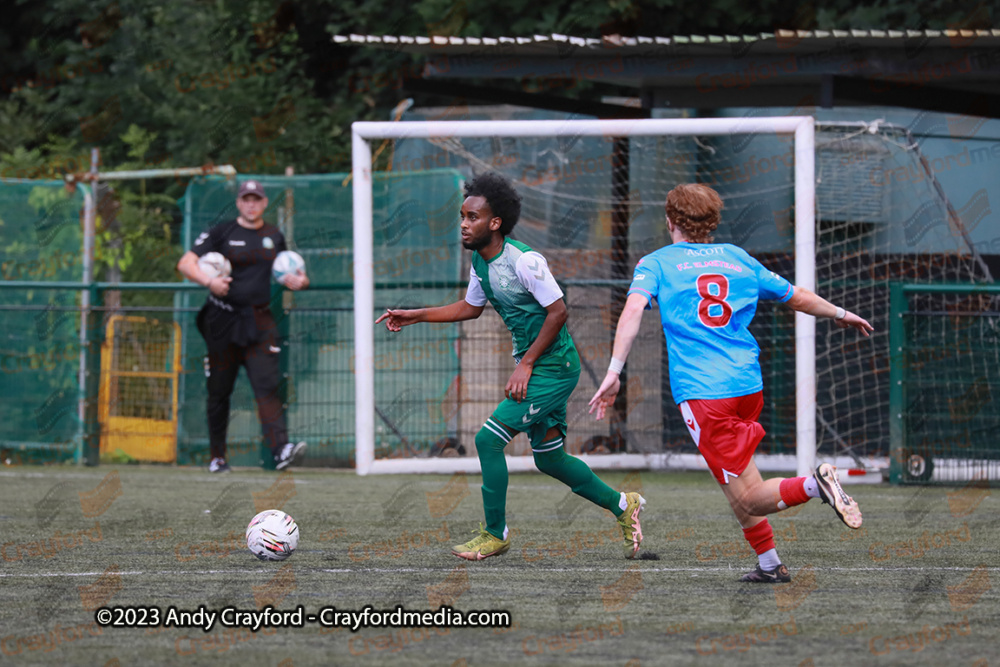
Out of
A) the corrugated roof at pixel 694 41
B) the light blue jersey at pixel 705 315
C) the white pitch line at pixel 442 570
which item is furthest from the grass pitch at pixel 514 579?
the corrugated roof at pixel 694 41

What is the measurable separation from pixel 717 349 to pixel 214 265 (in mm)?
6383

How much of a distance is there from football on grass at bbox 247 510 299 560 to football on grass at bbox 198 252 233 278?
5032 millimetres

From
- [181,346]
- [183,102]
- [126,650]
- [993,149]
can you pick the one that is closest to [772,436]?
[993,149]

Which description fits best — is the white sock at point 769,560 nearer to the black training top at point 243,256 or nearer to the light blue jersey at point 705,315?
the light blue jersey at point 705,315

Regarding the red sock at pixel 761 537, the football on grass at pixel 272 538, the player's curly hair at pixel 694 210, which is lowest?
the football on grass at pixel 272 538

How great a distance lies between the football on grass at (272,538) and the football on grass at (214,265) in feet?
16.5

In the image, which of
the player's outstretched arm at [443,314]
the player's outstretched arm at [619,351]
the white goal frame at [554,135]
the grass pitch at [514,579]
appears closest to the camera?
the grass pitch at [514,579]

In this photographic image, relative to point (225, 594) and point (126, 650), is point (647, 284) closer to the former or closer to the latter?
point (225, 594)

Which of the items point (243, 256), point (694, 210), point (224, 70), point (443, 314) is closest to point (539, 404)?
point (443, 314)

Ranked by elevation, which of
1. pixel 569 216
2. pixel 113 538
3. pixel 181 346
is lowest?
pixel 113 538

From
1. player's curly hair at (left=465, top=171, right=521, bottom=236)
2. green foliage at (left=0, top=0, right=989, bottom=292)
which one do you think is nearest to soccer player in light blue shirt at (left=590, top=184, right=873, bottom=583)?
player's curly hair at (left=465, top=171, right=521, bottom=236)

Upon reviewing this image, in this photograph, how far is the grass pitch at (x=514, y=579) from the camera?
3.98 meters

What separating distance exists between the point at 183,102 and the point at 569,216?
7413 mm

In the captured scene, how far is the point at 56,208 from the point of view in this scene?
1345cm
